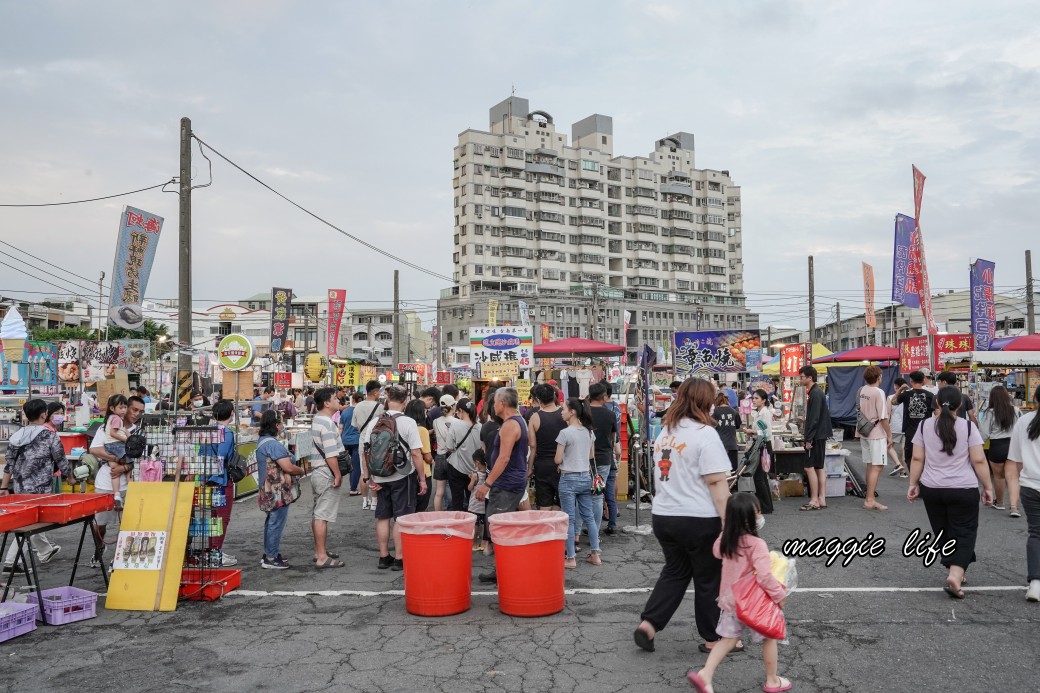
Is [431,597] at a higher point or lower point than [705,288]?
lower

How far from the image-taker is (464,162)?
91.2 m

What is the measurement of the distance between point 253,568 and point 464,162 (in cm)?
8764

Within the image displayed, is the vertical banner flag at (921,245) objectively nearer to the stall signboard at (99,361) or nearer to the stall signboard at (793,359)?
the stall signboard at (793,359)

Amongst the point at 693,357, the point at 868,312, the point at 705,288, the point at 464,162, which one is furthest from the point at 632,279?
→ the point at 693,357

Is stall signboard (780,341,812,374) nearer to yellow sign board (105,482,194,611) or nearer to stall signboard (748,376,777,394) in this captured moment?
stall signboard (748,376,777,394)

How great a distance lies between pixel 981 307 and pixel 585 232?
3103 inches

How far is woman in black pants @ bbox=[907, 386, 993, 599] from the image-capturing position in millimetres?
5953

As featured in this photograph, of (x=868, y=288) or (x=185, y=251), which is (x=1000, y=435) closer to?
(x=185, y=251)

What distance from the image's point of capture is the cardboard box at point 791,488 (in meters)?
11.4

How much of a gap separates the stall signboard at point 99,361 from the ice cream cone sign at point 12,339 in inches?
52.6

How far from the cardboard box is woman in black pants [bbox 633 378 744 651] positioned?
23.5ft

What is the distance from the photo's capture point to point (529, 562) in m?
5.64

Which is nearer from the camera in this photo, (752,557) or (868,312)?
(752,557)

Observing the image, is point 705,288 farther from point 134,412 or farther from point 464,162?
point 134,412
